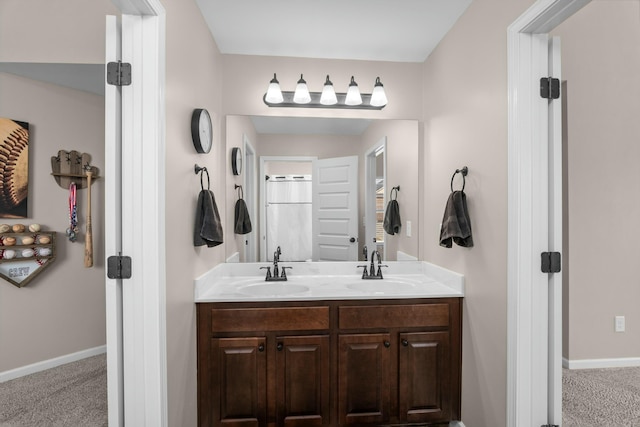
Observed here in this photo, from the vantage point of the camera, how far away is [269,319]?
1975mm

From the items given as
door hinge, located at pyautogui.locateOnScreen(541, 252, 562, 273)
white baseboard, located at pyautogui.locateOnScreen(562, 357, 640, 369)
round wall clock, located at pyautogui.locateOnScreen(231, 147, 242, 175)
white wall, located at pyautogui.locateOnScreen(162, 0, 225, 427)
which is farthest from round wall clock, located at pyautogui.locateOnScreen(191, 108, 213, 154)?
white baseboard, located at pyautogui.locateOnScreen(562, 357, 640, 369)

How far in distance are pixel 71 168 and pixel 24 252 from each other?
714 millimetres

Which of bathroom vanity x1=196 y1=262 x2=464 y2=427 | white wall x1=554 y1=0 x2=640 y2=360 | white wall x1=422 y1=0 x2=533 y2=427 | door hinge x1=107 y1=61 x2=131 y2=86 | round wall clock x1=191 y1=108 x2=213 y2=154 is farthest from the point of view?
white wall x1=554 y1=0 x2=640 y2=360

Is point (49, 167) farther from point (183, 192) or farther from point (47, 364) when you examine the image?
point (183, 192)

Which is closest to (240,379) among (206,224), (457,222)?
(206,224)

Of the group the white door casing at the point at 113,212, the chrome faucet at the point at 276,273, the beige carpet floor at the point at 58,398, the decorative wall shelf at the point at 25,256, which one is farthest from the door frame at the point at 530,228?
the decorative wall shelf at the point at 25,256

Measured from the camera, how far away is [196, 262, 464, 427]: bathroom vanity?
1.96 m

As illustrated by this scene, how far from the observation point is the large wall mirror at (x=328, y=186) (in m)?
2.61

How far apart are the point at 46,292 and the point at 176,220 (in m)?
1.94

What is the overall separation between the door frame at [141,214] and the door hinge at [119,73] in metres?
0.02

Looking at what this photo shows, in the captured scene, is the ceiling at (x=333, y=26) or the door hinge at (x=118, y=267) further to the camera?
the ceiling at (x=333, y=26)

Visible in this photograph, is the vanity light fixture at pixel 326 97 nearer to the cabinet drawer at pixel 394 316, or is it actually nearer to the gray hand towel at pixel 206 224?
the gray hand towel at pixel 206 224

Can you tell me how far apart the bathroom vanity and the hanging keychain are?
59.5 inches

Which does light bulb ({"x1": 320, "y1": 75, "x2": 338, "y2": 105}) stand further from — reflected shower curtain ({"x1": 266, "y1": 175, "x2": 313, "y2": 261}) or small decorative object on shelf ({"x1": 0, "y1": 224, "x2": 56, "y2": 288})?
small decorative object on shelf ({"x1": 0, "y1": 224, "x2": 56, "y2": 288})
